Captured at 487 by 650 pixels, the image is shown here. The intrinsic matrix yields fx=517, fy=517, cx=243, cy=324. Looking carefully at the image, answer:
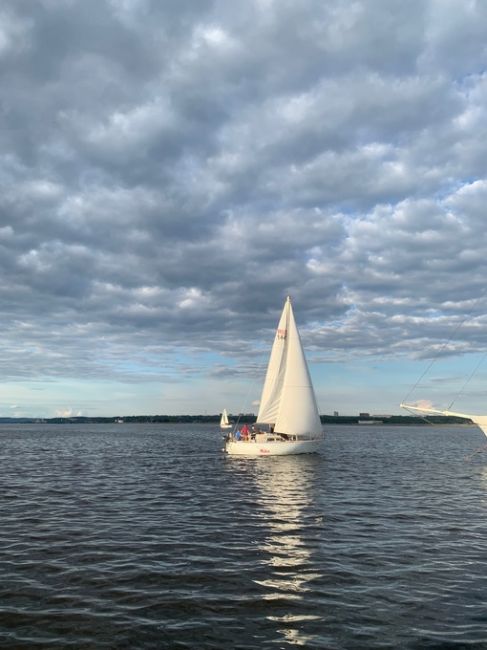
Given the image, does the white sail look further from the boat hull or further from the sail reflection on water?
the sail reflection on water

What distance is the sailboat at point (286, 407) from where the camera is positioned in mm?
51406

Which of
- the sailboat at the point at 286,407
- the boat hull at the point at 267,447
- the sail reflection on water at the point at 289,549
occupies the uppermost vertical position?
the sailboat at the point at 286,407

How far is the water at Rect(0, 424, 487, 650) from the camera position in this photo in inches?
414

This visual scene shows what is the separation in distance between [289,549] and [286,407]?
118 feet

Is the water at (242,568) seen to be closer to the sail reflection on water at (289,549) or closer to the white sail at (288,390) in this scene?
the sail reflection on water at (289,549)

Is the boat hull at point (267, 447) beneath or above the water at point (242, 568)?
above

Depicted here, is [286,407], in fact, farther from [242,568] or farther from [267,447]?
[242,568]

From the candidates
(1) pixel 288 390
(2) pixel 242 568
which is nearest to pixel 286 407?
(1) pixel 288 390

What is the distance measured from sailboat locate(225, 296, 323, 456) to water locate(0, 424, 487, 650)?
20586 millimetres

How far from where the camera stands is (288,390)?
5369cm

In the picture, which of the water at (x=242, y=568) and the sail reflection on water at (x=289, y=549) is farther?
the sail reflection on water at (x=289, y=549)

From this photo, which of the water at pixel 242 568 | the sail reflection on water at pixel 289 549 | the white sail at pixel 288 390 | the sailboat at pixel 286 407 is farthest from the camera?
the white sail at pixel 288 390

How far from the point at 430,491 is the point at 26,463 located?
37.2m

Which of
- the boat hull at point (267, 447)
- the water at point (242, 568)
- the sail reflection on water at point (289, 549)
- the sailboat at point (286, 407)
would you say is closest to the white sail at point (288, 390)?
the sailboat at point (286, 407)
